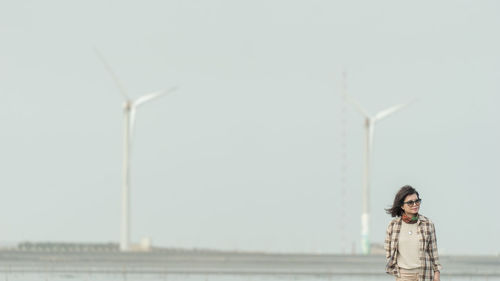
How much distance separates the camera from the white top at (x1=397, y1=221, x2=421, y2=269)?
752 inches

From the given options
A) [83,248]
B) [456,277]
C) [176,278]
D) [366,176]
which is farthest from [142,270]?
[83,248]

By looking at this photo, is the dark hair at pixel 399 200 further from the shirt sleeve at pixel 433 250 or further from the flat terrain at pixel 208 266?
the flat terrain at pixel 208 266

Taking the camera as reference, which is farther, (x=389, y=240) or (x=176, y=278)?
(x=176, y=278)

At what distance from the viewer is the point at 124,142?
12144cm

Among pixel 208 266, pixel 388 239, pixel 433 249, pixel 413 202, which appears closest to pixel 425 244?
pixel 433 249

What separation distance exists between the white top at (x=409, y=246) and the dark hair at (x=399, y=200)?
230 mm

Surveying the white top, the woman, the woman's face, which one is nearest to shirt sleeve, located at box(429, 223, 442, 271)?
the woman

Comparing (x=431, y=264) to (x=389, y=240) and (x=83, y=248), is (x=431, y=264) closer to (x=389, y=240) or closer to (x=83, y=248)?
(x=389, y=240)

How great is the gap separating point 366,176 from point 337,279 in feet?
200

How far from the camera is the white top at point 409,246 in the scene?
19.1m

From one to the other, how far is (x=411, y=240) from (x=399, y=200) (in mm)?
617

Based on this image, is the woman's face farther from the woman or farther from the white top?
the white top

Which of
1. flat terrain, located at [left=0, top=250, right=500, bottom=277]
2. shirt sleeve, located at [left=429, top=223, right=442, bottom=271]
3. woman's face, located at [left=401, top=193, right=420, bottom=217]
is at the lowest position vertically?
shirt sleeve, located at [left=429, top=223, right=442, bottom=271]

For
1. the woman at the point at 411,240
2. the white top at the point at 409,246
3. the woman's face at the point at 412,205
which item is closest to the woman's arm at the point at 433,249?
the woman at the point at 411,240
